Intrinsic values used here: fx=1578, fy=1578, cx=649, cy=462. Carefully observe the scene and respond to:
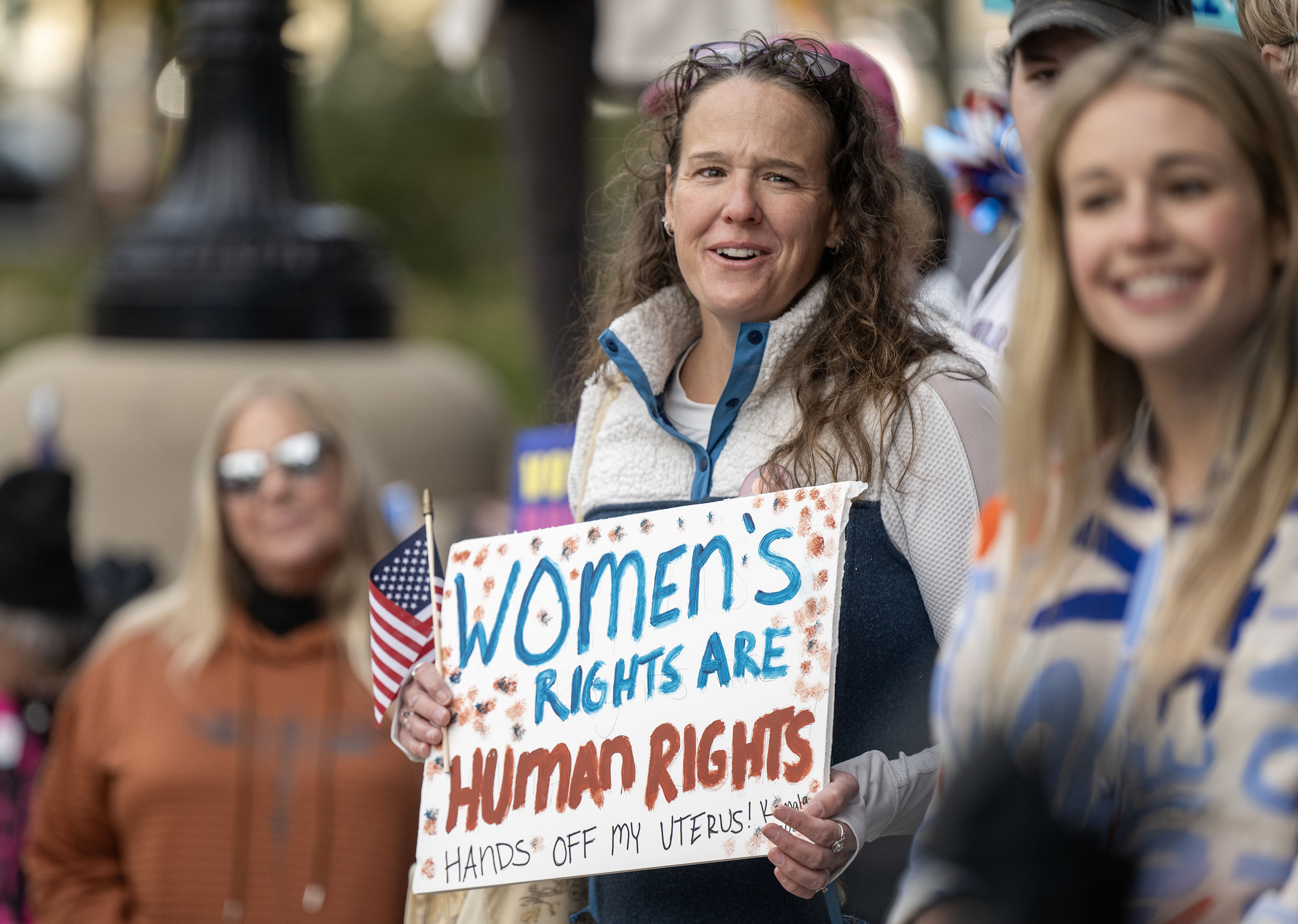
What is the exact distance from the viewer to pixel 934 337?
2570mm

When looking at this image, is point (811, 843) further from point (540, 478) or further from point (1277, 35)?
point (540, 478)

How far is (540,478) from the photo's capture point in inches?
164

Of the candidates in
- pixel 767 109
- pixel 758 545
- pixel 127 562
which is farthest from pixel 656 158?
pixel 127 562

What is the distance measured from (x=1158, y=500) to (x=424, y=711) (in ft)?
4.43

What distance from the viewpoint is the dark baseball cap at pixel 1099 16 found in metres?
2.88

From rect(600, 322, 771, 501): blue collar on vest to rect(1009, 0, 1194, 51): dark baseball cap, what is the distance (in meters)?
0.90

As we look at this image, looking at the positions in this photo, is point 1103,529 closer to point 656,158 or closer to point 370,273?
point 656,158

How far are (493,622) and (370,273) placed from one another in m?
5.04

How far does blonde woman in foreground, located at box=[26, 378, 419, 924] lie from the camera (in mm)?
3803

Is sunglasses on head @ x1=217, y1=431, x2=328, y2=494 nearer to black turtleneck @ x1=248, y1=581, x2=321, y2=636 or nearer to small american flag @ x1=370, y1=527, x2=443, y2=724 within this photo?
black turtleneck @ x1=248, y1=581, x2=321, y2=636

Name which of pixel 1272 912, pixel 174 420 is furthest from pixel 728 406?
pixel 174 420

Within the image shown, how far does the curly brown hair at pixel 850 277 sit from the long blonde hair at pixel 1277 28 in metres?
0.66

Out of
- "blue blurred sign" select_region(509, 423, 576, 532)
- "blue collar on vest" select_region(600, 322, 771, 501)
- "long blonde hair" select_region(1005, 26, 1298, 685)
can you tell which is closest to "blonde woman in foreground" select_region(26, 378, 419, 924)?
"blue blurred sign" select_region(509, 423, 576, 532)

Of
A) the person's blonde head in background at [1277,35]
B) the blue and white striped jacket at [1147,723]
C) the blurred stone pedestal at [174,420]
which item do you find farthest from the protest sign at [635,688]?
the blurred stone pedestal at [174,420]
